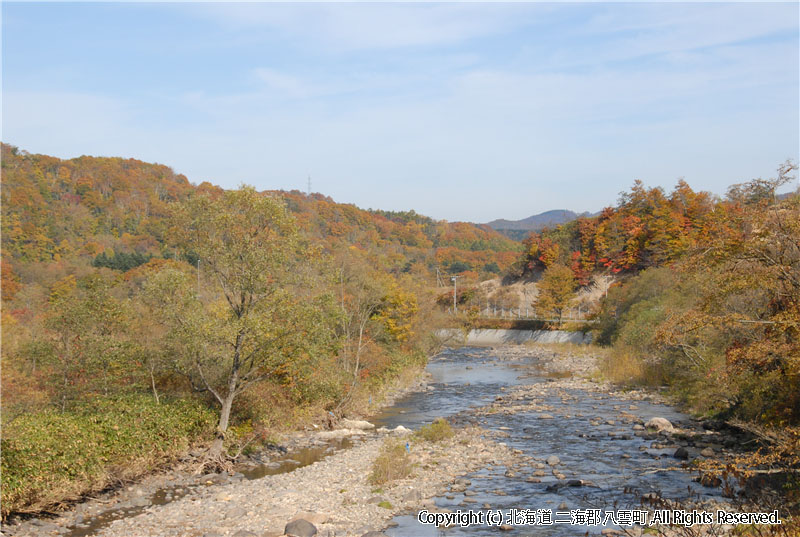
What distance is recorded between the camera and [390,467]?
18.4 meters

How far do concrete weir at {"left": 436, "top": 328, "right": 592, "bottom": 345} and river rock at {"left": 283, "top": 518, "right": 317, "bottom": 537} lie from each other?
4076 cm

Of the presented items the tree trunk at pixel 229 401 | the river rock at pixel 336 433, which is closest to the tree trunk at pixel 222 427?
the tree trunk at pixel 229 401

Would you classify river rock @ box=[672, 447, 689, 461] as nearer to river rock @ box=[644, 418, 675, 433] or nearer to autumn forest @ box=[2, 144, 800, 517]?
autumn forest @ box=[2, 144, 800, 517]

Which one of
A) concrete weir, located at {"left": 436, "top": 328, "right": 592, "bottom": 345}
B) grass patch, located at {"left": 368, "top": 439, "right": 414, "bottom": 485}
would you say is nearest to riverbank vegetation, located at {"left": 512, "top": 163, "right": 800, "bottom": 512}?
grass patch, located at {"left": 368, "top": 439, "right": 414, "bottom": 485}

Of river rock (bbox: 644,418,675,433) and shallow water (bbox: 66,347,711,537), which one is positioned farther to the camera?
river rock (bbox: 644,418,675,433)

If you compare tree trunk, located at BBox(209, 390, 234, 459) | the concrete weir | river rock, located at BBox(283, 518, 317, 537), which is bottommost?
the concrete weir

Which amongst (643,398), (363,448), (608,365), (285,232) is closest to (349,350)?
(363,448)

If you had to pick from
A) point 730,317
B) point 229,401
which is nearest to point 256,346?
point 229,401

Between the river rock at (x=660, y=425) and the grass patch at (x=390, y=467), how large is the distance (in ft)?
36.2

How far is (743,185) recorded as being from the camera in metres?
16.6

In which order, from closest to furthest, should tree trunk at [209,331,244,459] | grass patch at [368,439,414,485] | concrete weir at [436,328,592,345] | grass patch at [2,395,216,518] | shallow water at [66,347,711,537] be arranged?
grass patch at [2,395,216,518] → shallow water at [66,347,711,537] → grass patch at [368,439,414,485] → tree trunk at [209,331,244,459] → concrete weir at [436,328,592,345]

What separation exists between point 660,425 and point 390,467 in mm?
12482

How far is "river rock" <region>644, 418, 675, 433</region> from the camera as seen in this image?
78.1ft

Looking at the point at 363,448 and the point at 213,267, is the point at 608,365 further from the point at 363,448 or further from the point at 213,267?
the point at 213,267
